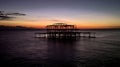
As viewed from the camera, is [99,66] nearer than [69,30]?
Yes

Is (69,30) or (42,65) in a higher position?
(69,30)

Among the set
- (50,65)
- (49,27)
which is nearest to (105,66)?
(50,65)

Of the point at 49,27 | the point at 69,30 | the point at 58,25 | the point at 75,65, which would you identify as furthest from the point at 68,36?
the point at 75,65

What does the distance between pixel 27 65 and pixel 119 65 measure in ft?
39.9

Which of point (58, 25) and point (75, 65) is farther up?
point (58, 25)

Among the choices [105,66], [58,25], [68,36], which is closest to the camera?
[105,66]

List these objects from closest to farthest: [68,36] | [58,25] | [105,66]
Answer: [105,66] < [68,36] < [58,25]

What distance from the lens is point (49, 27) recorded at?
69688 mm

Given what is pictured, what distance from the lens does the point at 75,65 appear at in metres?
17.1

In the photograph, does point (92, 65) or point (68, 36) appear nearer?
point (92, 65)

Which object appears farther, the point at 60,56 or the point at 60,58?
the point at 60,56

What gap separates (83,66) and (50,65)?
4.42 metres

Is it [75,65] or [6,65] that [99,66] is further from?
[6,65]

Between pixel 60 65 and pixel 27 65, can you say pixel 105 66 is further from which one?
pixel 27 65
